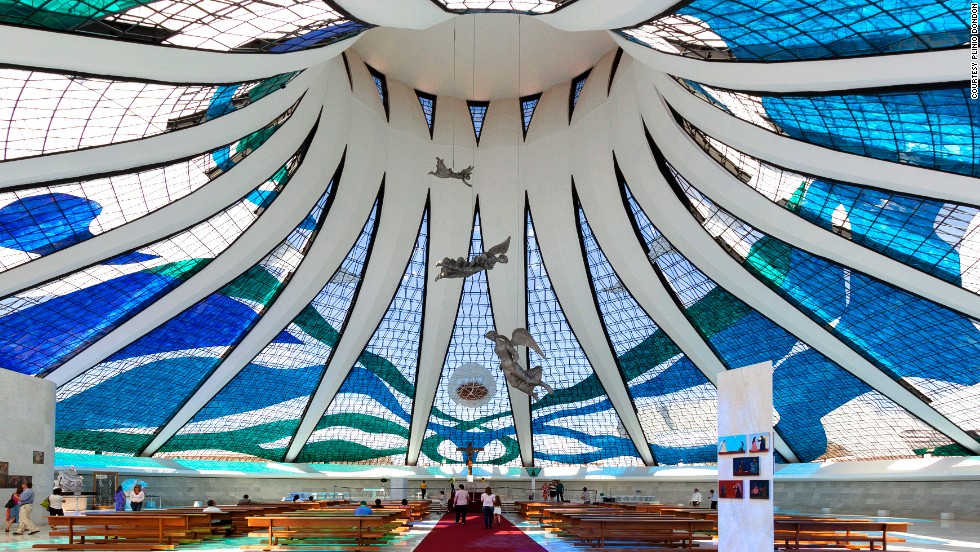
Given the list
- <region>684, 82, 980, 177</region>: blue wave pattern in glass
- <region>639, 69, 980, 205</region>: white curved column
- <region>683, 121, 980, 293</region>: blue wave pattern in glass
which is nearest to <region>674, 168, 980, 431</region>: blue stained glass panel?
<region>683, 121, 980, 293</region>: blue wave pattern in glass

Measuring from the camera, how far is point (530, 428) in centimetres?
4788

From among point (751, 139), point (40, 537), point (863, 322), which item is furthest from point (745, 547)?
point (863, 322)

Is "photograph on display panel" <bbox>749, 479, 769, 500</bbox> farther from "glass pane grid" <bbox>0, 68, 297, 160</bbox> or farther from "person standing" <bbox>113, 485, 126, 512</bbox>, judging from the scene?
"person standing" <bbox>113, 485, 126, 512</bbox>

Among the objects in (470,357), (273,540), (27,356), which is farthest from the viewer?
(470,357)

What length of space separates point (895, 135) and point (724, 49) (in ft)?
16.1

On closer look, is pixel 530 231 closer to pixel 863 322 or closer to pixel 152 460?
pixel 863 322

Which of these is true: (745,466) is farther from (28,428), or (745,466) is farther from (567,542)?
(28,428)

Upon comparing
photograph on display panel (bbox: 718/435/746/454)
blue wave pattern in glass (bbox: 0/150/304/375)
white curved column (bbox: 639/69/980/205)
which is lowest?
photograph on display panel (bbox: 718/435/746/454)

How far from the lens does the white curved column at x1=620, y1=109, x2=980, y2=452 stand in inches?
1236

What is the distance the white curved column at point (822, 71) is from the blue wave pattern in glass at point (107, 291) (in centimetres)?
1493

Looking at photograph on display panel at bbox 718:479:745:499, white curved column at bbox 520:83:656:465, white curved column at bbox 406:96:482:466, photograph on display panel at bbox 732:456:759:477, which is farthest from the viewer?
white curved column at bbox 406:96:482:466

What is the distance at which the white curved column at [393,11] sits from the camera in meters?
18.3

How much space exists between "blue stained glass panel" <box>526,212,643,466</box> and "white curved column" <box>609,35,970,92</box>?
16759mm

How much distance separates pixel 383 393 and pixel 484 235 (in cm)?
1069
